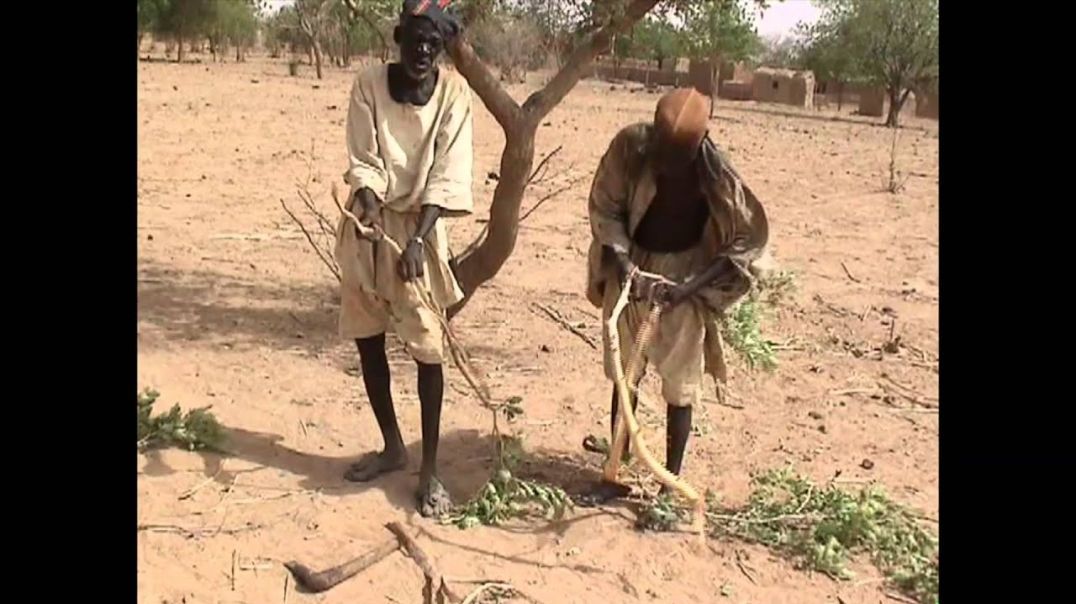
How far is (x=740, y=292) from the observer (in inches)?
143

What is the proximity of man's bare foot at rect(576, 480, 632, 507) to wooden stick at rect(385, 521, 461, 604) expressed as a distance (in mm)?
726

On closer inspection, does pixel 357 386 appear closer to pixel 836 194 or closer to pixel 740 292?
pixel 740 292

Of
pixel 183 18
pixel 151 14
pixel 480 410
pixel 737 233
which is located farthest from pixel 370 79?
pixel 183 18

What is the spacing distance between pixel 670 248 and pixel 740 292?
12.6 inches

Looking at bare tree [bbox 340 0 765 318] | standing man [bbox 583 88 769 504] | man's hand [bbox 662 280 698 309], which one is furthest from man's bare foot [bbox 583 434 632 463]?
bare tree [bbox 340 0 765 318]

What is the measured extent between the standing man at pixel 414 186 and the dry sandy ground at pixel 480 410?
484 mm

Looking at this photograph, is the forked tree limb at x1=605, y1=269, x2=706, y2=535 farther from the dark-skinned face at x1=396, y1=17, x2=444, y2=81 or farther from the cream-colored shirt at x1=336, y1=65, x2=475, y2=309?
the dark-skinned face at x1=396, y1=17, x2=444, y2=81

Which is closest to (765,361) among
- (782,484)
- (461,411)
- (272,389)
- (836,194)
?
(782,484)

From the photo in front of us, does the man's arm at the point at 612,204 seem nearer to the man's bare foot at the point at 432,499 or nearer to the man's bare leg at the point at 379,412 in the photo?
the man's bare leg at the point at 379,412

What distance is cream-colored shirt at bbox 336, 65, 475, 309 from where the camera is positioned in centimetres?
366

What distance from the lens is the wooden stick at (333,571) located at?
3256mm

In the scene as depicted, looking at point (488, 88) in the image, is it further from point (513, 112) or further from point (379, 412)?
point (379, 412)

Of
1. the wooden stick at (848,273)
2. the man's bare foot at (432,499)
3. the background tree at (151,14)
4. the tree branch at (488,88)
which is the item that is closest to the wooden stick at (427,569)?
the man's bare foot at (432,499)

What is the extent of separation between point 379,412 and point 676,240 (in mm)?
1319
